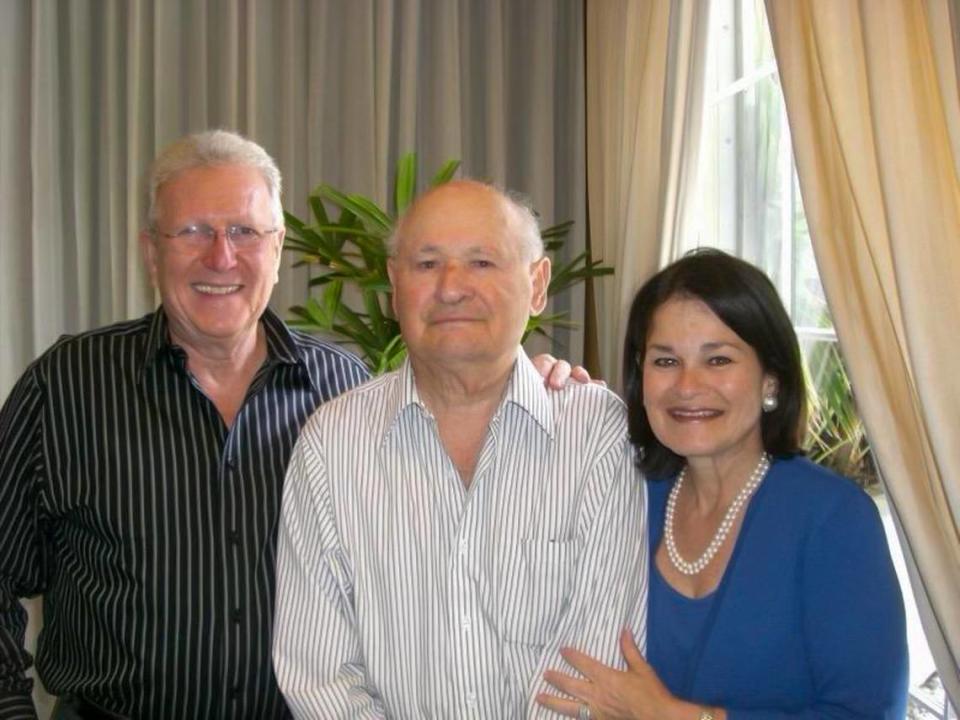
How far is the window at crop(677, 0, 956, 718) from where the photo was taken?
238 cm

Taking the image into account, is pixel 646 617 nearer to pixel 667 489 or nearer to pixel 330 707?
pixel 667 489

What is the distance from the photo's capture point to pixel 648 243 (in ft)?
10.2

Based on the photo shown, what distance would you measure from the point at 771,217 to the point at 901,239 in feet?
3.44

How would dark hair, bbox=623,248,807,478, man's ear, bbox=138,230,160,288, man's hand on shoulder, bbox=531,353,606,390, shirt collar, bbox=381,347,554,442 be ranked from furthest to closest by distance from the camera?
man's ear, bbox=138,230,160,288 < man's hand on shoulder, bbox=531,353,606,390 < shirt collar, bbox=381,347,554,442 < dark hair, bbox=623,248,807,478

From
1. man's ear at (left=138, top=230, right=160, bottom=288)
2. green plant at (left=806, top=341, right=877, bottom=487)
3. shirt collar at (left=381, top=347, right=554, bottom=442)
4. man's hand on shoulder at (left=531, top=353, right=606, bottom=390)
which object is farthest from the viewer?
green plant at (left=806, top=341, right=877, bottom=487)

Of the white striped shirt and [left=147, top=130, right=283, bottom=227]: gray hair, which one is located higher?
[left=147, top=130, right=283, bottom=227]: gray hair

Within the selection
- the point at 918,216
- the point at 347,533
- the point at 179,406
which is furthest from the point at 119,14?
the point at 918,216

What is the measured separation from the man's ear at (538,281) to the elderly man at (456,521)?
28 millimetres

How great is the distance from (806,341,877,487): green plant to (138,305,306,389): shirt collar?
126cm

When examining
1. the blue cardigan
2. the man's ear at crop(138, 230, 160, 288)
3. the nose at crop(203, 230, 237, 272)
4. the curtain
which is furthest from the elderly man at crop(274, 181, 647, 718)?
the curtain

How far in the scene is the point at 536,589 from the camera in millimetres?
1572

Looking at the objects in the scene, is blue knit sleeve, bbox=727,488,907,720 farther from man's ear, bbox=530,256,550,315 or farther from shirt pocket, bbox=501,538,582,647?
man's ear, bbox=530,256,550,315

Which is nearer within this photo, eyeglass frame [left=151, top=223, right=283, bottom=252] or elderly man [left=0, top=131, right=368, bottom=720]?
elderly man [left=0, top=131, right=368, bottom=720]

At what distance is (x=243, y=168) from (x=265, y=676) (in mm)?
944
